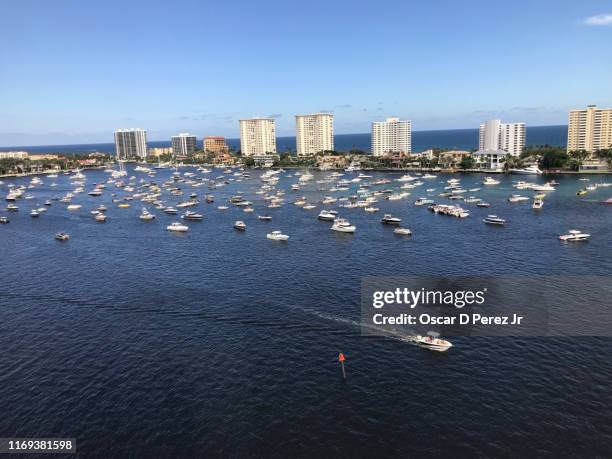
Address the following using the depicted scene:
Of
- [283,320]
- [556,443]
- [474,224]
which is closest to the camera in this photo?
[556,443]

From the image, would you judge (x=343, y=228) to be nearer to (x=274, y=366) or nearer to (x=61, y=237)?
(x=274, y=366)

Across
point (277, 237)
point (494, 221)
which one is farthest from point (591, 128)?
point (277, 237)

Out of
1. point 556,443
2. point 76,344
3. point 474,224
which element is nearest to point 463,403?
point 556,443

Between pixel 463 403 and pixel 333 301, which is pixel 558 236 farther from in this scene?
pixel 463 403

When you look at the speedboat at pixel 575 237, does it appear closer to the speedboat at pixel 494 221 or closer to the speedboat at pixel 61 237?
the speedboat at pixel 494 221

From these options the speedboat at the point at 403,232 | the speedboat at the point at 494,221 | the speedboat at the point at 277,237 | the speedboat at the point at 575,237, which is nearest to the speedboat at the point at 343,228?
the speedboat at the point at 403,232

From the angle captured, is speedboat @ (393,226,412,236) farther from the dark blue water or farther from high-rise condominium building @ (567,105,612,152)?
high-rise condominium building @ (567,105,612,152)

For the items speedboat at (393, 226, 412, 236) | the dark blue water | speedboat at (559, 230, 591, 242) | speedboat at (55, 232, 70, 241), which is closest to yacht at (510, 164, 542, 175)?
A: speedboat at (559, 230, 591, 242)
